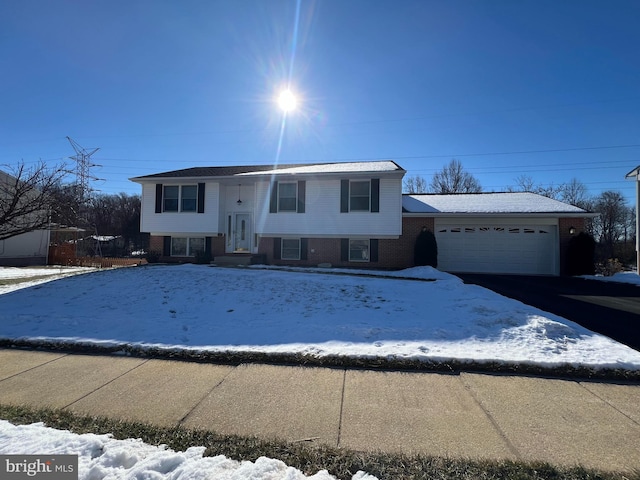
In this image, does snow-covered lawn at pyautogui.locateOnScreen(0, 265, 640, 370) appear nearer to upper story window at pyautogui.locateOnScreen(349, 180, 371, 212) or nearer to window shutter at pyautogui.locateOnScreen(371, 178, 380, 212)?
window shutter at pyautogui.locateOnScreen(371, 178, 380, 212)

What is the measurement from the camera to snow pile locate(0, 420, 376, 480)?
222 cm

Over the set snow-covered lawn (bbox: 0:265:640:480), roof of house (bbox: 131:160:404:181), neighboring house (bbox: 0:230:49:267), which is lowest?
snow-covered lawn (bbox: 0:265:640:480)

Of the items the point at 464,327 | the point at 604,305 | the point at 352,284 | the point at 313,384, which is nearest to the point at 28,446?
the point at 313,384

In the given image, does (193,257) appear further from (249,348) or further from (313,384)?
(313,384)

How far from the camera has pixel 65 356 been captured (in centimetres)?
476

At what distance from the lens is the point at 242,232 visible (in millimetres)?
16625

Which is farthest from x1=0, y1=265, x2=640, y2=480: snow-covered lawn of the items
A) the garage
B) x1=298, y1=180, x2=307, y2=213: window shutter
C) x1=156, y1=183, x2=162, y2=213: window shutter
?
x1=156, y1=183, x2=162, y2=213: window shutter

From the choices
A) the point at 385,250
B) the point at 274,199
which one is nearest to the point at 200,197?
the point at 274,199

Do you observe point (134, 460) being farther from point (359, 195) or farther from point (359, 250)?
point (359, 250)

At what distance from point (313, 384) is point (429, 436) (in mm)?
1440

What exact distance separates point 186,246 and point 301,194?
6891mm

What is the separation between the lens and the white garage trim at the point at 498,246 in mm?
15977

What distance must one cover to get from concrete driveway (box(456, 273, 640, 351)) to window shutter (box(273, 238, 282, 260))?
9.52 metres

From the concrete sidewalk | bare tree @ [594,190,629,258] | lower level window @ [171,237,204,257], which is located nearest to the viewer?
the concrete sidewalk
